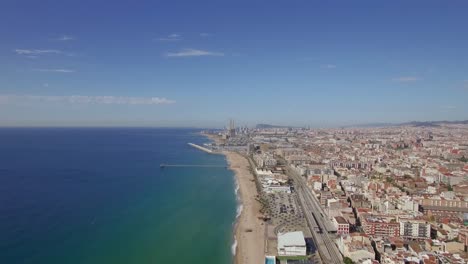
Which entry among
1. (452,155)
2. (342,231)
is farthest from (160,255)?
(452,155)

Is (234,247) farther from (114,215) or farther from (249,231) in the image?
(114,215)

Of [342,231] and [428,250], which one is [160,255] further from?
[428,250]

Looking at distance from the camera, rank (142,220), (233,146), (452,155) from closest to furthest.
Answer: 1. (142,220)
2. (452,155)
3. (233,146)

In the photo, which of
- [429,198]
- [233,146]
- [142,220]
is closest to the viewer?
[142,220]

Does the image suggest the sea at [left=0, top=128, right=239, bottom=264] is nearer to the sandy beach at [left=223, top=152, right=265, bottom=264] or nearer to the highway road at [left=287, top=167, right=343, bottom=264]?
the sandy beach at [left=223, top=152, right=265, bottom=264]

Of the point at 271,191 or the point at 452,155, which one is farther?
the point at 452,155

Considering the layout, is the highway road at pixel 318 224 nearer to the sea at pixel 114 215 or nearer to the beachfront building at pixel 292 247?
the beachfront building at pixel 292 247

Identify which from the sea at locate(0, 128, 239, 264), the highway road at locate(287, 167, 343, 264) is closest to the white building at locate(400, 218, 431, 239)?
the highway road at locate(287, 167, 343, 264)
